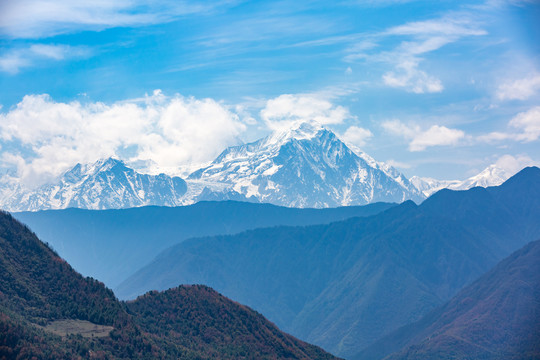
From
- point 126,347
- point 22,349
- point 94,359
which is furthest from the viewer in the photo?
point 126,347

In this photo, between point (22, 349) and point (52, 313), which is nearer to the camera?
point (22, 349)

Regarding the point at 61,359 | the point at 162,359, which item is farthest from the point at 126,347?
the point at 61,359

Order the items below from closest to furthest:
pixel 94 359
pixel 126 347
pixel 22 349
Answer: pixel 22 349
pixel 94 359
pixel 126 347

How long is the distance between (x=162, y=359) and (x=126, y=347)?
10075 mm

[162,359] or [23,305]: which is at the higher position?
[23,305]

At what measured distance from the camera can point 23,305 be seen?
197m

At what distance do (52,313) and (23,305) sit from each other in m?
7.34

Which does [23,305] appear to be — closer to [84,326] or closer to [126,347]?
[84,326]

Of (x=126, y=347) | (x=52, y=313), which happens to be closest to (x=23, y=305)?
(x=52, y=313)

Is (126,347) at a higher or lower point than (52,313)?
lower

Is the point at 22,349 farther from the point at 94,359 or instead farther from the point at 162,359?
the point at 162,359

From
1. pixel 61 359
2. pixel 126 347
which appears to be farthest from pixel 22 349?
pixel 126 347

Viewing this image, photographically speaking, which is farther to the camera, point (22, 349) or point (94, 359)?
point (94, 359)

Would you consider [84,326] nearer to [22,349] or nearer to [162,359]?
[162,359]
